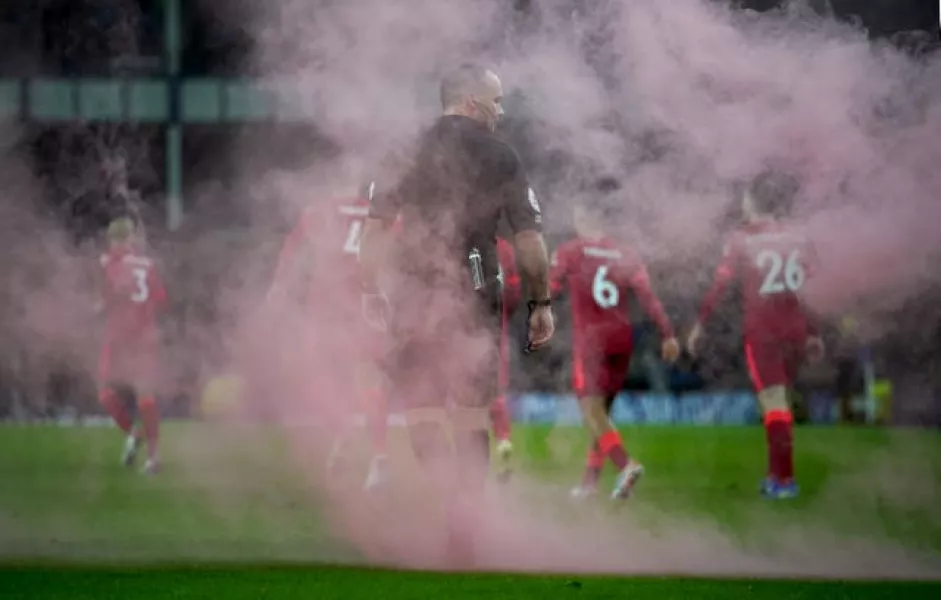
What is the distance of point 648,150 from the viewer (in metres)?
5.93

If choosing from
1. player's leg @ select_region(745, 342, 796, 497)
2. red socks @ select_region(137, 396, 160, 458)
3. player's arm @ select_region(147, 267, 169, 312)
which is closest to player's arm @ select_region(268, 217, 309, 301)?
player's arm @ select_region(147, 267, 169, 312)

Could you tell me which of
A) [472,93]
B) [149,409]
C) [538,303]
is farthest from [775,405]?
[149,409]

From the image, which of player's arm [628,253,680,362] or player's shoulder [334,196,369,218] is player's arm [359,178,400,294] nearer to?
player's shoulder [334,196,369,218]

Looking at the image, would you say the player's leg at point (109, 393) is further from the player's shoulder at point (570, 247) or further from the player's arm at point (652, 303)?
the player's arm at point (652, 303)

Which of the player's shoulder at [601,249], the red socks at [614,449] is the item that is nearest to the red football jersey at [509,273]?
the player's shoulder at [601,249]

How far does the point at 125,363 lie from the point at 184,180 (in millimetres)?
1416

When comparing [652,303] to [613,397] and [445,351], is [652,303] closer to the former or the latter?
[613,397]

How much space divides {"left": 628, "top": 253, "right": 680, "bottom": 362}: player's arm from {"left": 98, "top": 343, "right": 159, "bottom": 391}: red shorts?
298 centimetres

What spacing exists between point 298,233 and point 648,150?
1962 mm

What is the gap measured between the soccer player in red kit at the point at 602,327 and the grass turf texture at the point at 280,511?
1.00ft

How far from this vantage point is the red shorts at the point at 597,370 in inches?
286

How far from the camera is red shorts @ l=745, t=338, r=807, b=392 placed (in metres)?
7.30

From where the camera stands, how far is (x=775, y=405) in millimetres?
7391

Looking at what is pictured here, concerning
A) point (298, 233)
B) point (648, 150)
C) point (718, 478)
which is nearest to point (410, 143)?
point (648, 150)
